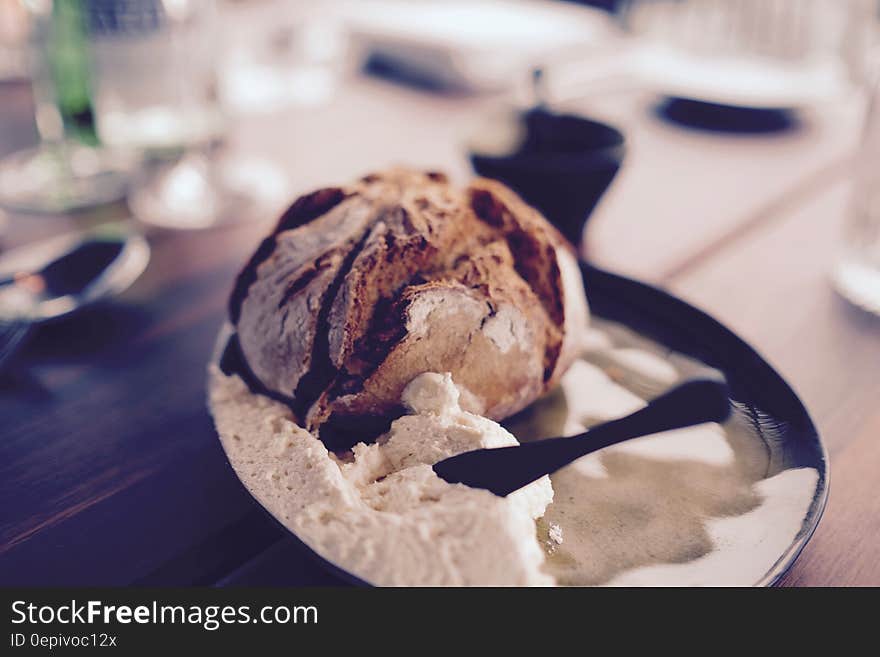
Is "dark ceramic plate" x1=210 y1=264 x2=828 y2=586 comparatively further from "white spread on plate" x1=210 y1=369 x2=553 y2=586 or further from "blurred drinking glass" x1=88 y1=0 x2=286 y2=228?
"blurred drinking glass" x1=88 y1=0 x2=286 y2=228

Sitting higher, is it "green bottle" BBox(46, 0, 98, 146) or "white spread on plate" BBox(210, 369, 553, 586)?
"green bottle" BBox(46, 0, 98, 146)

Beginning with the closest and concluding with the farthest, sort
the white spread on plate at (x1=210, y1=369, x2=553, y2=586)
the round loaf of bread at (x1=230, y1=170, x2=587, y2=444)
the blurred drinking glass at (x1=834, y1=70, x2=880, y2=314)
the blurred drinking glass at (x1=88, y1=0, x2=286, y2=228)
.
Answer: the white spread on plate at (x1=210, y1=369, x2=553, y2=586) → the round loaf of bread at (x1=230, y1=170, x2=587, y2=444) → the blurred drinking glass at (x1=834, y1=70, x2=880, y2=314) → the blurred drinking glass at (x1=88, y1=0, x2=286, y2=228)

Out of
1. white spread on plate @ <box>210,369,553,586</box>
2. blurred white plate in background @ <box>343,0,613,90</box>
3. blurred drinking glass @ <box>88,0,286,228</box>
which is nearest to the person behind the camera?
white spread on plate @ <box>210,369,553,586</box>

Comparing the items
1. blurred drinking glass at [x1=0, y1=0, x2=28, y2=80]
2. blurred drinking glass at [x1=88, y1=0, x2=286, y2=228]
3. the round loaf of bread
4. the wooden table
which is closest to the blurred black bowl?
the wooden table

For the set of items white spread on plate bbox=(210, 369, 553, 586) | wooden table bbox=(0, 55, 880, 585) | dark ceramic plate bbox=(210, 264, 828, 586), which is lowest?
wooden table bbox=(0, 55, 880, 585)

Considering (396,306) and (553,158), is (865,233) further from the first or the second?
(396,306)

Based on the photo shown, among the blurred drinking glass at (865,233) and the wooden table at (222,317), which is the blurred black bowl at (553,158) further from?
the blurred drinking glass at (865,233)

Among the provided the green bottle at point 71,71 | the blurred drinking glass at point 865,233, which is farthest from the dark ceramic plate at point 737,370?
the green bottle at point 71,71
